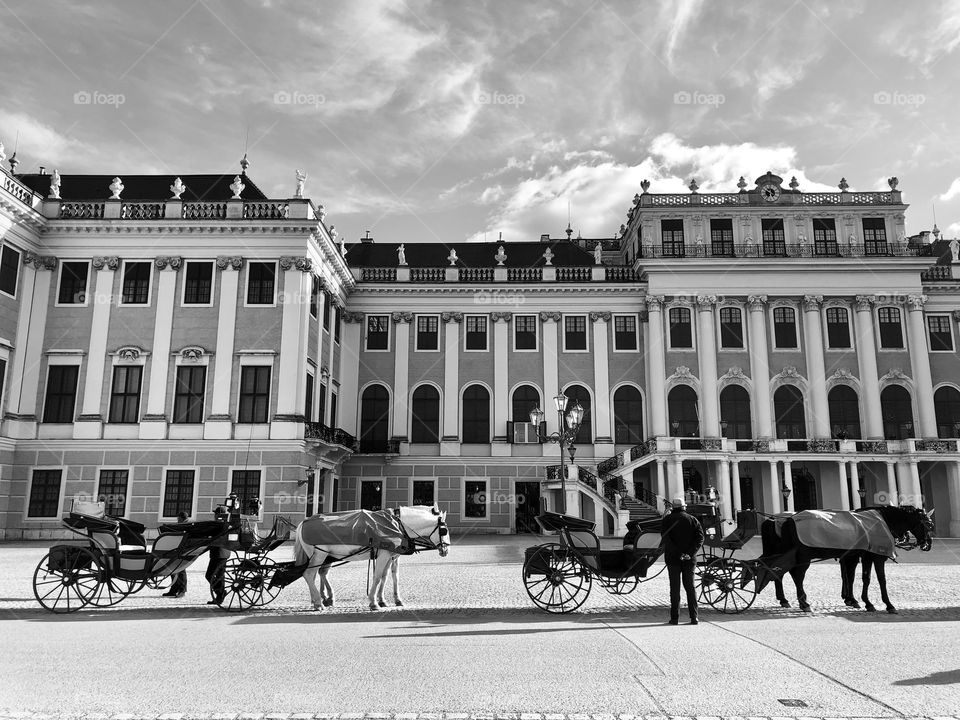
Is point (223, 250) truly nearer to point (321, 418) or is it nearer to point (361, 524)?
point (321, 418)

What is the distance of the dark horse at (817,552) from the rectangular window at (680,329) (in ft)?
86.9

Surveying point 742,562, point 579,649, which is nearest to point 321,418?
point 742,562

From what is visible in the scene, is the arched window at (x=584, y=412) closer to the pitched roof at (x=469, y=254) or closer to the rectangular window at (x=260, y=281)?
the pitched roof at (x=469, y=254)

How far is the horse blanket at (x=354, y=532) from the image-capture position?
41.5 ft

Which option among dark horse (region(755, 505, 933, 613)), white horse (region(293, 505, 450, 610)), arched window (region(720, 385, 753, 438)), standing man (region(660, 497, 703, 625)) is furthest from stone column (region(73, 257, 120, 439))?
arched window (region(720, 385, 753, 438))

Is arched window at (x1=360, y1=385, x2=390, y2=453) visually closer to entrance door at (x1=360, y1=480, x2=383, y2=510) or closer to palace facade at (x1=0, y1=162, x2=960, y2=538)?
palace facade at (x1=0, y1=162, x2=960, y2=538)

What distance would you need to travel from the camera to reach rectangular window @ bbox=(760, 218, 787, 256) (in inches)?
1587

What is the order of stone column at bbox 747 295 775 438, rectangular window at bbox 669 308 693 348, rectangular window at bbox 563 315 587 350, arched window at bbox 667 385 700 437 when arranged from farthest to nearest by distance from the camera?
rectangular window at bbox 563 315 587 350, rectangular window at bbox 669 308 693 348, arched window at bbox 667 385 700 437, stone column at bbox 747 295 775 438

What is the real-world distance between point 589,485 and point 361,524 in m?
23.6

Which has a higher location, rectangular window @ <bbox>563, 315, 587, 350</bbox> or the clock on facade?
the clock on facade

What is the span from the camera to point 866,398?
38.6 metres

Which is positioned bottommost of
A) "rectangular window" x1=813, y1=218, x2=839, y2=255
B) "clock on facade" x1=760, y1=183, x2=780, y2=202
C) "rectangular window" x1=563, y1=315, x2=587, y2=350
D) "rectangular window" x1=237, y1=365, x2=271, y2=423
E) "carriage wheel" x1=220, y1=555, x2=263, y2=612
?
"carriage wheel" x1=220, y1=555, x2=263, y2=612

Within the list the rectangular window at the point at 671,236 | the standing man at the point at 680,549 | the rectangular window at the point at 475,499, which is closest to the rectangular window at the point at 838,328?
the rectangular window at the point at 671,236

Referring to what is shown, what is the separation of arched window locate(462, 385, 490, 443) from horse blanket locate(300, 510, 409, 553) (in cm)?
2670
